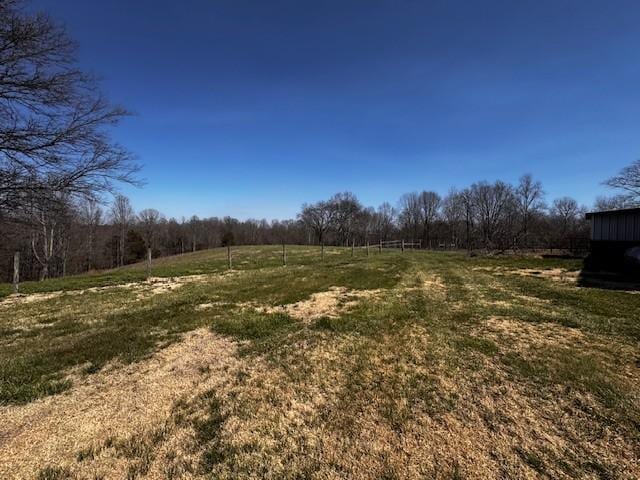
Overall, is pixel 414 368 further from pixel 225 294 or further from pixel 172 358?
pixel 225 294

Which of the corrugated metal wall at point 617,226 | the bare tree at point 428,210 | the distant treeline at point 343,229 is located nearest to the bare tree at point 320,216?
the distant treeline at point 343,229

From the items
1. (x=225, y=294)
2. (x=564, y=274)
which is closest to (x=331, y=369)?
(x=225, y=294)

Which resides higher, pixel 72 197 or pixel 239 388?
pixel 72 197

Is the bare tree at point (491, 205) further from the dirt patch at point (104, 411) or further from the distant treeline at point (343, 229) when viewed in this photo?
the dirt patch at point (104, 411)

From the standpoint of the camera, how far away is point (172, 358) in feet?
16.2

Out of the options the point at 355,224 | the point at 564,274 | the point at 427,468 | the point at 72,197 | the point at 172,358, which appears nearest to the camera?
the point at 427,468

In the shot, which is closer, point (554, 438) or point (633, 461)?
point (633, 461)

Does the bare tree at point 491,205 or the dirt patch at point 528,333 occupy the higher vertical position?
the bare tree at point 491,205

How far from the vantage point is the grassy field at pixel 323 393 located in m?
2.66

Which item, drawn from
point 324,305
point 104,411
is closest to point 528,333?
point 324,305

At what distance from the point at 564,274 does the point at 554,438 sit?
47.7ft

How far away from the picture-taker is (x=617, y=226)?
56.0ft

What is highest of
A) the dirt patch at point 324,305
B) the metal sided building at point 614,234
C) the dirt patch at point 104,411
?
the metal sided building at point 614,234

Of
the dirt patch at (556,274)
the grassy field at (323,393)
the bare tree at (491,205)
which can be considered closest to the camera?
the grassy field at (323,393)
